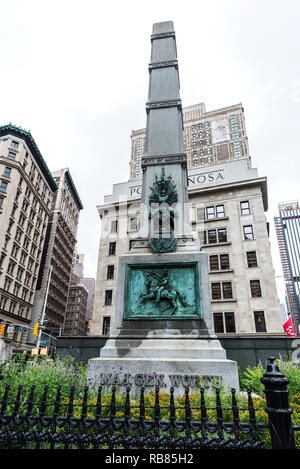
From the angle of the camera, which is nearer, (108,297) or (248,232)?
(248,232)

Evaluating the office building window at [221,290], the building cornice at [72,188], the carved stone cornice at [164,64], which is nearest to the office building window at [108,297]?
the office building window at [221,290]

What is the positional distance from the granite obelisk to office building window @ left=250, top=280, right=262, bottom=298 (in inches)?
949

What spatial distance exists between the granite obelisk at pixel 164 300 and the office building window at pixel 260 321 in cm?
2415

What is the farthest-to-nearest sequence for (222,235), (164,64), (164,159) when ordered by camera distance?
(222,235) < (164,64) < (164,159)

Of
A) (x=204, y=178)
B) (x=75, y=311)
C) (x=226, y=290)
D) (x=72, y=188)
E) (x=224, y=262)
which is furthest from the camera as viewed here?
(x=75, y=311)

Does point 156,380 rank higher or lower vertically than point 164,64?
lower

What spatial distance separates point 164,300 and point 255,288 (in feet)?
85.5

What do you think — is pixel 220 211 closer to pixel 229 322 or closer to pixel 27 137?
pixel 229 322

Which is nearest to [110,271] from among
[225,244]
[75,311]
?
[225,244]

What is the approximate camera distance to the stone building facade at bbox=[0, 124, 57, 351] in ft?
164

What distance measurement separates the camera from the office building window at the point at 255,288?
31250 mm

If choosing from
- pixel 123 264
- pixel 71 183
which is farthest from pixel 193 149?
pixel 123 264

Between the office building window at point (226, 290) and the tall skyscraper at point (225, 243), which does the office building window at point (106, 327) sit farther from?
the office building window at point (226, 290)

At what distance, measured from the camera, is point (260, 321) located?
98.4 ft
